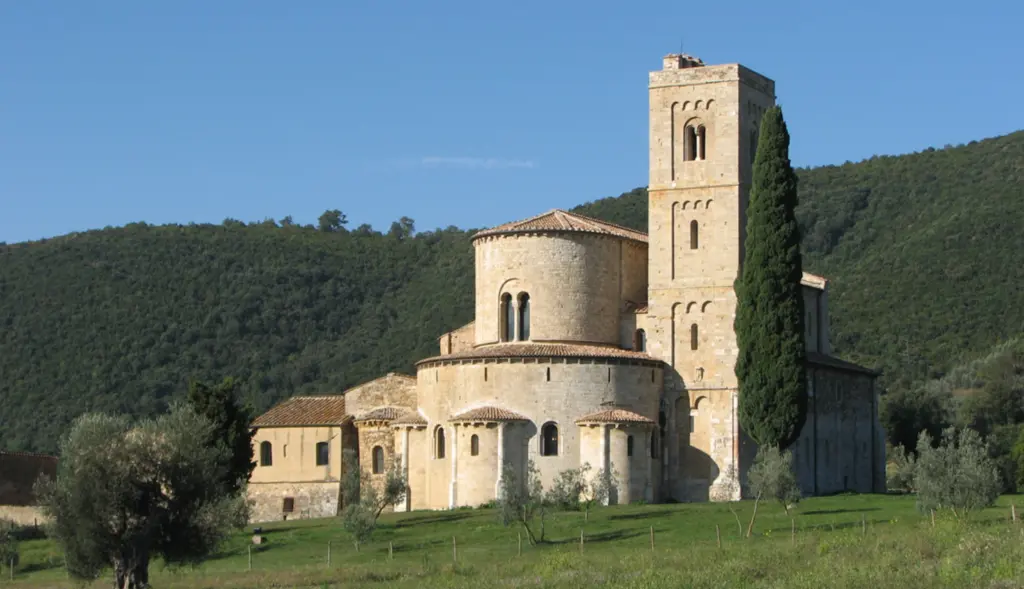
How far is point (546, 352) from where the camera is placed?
5722cm

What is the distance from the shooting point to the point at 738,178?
194 feet

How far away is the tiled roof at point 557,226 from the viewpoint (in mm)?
60406

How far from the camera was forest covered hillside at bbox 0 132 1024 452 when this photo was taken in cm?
9138

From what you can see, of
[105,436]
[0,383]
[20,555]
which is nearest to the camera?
[105,436]

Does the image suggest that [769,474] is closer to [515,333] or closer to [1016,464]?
[515,333]

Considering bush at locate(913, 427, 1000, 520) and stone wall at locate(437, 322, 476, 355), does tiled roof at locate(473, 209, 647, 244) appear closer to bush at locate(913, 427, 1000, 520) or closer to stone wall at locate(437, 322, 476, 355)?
stone wall at locate(437, 322, 476, 355)

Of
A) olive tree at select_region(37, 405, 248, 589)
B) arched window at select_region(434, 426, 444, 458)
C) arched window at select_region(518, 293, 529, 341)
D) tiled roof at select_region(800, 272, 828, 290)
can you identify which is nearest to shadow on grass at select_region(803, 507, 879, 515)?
arched window at select_region(518, 293, 529, 341)

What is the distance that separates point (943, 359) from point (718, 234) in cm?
3371

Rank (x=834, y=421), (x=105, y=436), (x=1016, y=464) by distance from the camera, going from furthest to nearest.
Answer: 1. (x=1016, y=464)
2. (x=834, y=421)
3. (x=105, y=436)

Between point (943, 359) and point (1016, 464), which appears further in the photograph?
point (943, 359)

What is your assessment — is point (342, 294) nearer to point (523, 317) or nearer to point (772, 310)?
point (523, 317)

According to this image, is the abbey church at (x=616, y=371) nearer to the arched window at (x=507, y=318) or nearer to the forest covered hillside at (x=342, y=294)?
the arched window at (x=507, y=318)

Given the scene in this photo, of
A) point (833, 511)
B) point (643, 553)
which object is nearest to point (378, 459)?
point (833, 511)

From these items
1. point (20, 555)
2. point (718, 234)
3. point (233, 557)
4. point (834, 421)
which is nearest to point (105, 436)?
point (233, 557)
